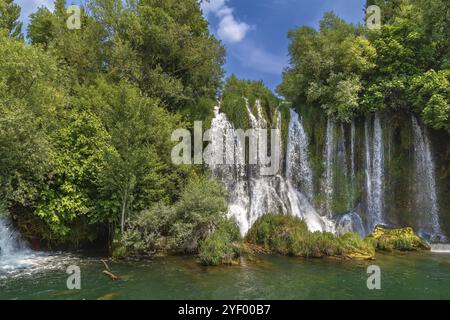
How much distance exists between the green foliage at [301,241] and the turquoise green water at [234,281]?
3.89ft

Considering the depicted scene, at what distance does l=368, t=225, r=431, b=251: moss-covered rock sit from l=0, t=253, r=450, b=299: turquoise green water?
3.55 metres

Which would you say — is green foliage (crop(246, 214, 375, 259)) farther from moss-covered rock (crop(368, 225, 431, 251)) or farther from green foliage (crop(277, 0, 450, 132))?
green foliage (crop(277, 0, 450, 132))

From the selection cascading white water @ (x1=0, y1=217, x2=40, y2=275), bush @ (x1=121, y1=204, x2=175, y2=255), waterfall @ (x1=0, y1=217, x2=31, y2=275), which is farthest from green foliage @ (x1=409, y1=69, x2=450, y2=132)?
waterfall @ (x1=0, y1=217, x2=31, y2=275)

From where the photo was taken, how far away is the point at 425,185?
24344 mm

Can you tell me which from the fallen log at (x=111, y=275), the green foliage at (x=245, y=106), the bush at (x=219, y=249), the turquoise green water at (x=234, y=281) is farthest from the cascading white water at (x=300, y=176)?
the fallen log at (x=111, y=275)

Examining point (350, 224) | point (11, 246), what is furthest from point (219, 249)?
point (350, 224)

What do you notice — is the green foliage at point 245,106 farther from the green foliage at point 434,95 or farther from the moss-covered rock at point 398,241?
the moss-covered rock at point 398,241

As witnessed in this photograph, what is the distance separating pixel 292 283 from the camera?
39.1 feet

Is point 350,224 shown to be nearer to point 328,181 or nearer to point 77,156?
point 328,181

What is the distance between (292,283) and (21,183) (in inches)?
516

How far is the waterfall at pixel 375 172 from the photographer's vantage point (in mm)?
24094

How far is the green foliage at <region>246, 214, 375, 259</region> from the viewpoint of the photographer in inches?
658

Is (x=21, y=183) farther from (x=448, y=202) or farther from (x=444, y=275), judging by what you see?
(x=448, y=202)
